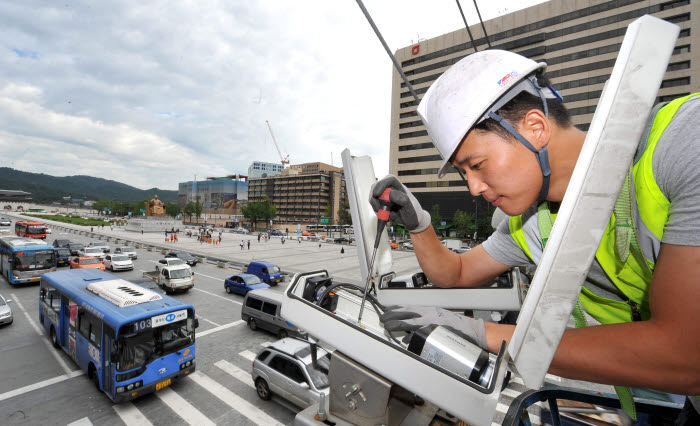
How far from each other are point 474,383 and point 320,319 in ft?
2.65

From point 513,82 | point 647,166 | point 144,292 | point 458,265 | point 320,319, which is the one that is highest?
point 513,82

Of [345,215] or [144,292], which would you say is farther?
[345,215]

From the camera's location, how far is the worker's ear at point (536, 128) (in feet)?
4.58

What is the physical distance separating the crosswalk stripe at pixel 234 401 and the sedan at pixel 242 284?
745 cm

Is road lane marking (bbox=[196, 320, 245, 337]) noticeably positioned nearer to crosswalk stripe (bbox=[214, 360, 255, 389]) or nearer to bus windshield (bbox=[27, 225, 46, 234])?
crosswalk stripe (bbox=[214, 360, 255, 389])

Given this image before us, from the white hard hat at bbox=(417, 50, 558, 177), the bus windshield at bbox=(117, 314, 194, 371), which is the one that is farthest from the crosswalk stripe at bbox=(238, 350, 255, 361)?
the white hard hat at bbox=(417, 50, 558, 177)

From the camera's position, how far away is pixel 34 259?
16641 millimetres

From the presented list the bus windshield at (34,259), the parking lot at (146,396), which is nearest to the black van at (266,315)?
the parking lot at (146,396)

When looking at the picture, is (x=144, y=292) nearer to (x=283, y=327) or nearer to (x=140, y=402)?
(x=140, y=402)

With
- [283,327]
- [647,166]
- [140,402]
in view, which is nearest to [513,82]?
[647,166]

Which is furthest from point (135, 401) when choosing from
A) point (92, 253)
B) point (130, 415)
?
point (92, 253)

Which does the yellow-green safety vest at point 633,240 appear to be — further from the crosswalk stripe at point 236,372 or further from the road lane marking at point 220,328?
the road lane marking at point 220,328

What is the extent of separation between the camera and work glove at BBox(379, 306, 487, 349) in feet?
5.04

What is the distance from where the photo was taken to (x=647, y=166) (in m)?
1.02
